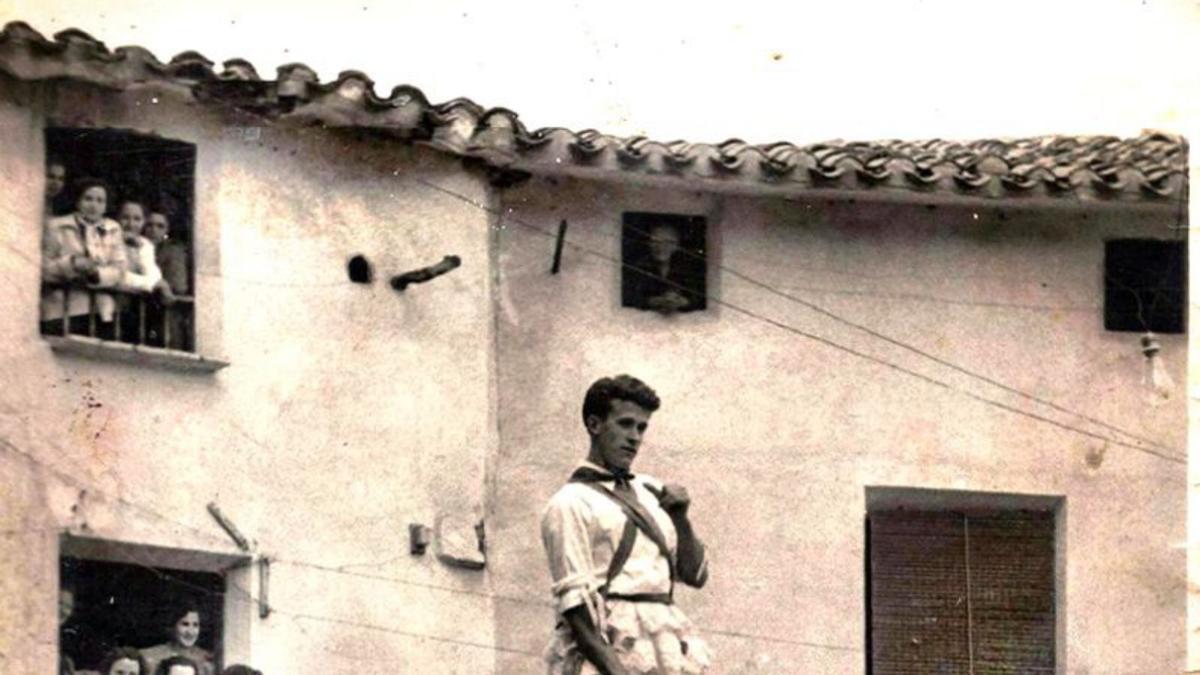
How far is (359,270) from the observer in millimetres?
20375

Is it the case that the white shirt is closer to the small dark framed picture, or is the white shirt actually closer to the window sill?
the window sill

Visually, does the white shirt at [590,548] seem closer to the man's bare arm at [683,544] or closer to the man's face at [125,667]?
the man's bare arm at [683,544]

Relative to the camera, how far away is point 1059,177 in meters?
20.8

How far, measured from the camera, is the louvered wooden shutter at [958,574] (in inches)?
816

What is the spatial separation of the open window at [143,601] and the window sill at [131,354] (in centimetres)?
54

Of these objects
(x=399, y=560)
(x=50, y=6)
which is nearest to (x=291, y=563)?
(x=399, y=560)

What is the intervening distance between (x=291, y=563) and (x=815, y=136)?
2.19 m

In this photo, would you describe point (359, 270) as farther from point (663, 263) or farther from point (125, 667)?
point (125, 667)

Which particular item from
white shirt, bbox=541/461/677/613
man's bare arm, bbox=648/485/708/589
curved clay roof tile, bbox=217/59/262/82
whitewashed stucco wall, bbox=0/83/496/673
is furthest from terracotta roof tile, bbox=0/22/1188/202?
white shirt, bbox=541/461/677/613

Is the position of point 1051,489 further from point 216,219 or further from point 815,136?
point 216,219

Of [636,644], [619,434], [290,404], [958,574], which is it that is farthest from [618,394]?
[958,574]

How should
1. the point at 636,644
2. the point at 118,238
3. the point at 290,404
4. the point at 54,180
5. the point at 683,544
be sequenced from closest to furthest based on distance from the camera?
1. the point at 636,644
2. the point at 683,544
3. the point at 54,180
4. the point at 118,238
5. the point at 290,404

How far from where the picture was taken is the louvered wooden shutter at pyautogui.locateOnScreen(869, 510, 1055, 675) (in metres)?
20.7

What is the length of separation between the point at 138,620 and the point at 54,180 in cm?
133
